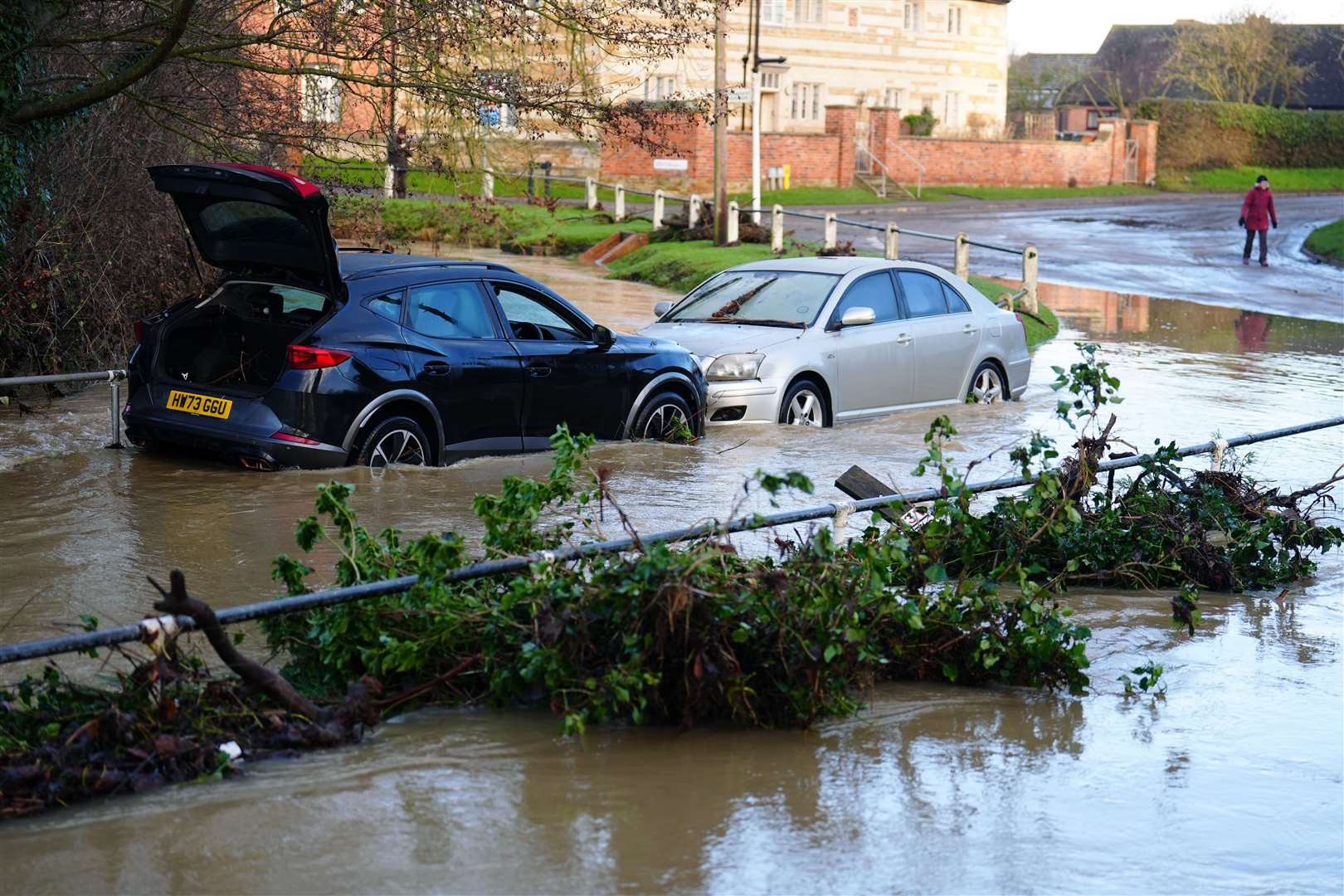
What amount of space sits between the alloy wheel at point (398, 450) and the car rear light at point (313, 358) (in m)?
0.59

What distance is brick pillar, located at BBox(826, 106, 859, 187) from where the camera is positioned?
5150cm

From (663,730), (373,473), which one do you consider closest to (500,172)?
(373,473)

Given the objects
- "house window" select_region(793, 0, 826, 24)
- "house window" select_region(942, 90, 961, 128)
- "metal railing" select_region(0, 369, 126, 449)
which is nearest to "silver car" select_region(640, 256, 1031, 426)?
"metal railing" select_region(0, 369, 126, 449)

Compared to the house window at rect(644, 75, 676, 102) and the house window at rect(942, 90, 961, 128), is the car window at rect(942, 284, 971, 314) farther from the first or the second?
the house window at rect(942, 90, 961, 128)

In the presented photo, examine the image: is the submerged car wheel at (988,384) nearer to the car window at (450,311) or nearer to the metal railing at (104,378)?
the car window at (450,311)

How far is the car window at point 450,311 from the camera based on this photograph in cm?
994

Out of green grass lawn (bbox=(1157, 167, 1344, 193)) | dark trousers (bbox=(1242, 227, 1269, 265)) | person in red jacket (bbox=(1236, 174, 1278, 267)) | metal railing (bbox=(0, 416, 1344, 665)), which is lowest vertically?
metal railing (bbox=(0, 416, 1344, 665))

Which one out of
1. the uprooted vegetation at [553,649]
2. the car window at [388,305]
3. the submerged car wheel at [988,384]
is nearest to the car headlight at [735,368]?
the submerged car wheel at [988,384]

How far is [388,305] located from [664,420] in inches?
102

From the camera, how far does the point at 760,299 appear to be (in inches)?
527

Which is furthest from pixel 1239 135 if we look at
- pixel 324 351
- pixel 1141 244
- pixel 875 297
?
pixel 324 351

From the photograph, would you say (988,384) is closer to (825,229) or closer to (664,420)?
(664,420)

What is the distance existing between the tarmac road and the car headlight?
53.2 ft

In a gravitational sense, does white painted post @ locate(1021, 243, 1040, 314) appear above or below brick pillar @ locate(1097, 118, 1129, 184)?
below
